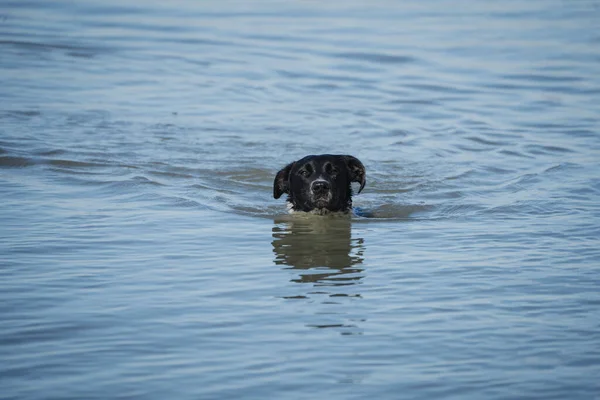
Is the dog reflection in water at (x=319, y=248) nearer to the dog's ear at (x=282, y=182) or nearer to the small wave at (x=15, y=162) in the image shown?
the dog's ear at (x=282, y=182)

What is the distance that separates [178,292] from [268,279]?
0.78m

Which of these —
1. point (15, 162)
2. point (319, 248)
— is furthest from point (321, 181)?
point (15, 162)

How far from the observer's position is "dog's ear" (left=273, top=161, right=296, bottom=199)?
33.9 ft

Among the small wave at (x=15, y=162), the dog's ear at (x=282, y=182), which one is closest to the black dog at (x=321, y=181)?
the dog's ear at (x=282, y=182)

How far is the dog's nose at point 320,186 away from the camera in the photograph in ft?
32.5

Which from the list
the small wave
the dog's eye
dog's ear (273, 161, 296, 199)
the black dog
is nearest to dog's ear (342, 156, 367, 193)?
the black dog

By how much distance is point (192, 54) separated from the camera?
66.7 feet

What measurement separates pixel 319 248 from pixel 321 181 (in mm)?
1169

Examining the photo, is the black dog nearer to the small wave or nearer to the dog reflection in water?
the dog reflection in water

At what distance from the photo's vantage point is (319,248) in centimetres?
889

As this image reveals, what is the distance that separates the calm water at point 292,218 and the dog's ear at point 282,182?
0.90 ft

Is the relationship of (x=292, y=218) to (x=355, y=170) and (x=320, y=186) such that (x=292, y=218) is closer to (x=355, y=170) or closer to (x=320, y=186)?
(x=320, y=186)

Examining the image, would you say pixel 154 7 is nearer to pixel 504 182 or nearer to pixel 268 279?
pixel 504 182

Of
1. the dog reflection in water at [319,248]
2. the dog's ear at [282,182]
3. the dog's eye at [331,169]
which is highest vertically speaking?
the dog's eye at [331,169]
